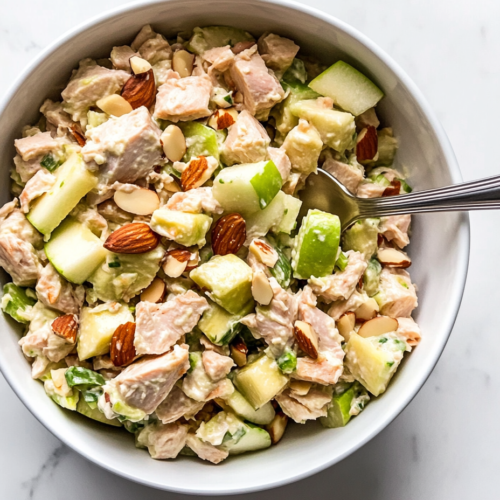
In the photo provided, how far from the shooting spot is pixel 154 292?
1930 mm

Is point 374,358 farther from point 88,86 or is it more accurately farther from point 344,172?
point 88,86

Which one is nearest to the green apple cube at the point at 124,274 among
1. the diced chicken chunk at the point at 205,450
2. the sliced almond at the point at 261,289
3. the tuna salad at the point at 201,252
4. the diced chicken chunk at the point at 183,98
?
the tuna salad at the point at 201,252

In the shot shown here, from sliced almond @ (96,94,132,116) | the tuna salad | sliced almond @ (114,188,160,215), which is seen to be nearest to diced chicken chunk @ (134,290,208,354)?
the tuna salad

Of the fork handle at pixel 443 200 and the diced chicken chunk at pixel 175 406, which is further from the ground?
the fork handle at pixel 443 200

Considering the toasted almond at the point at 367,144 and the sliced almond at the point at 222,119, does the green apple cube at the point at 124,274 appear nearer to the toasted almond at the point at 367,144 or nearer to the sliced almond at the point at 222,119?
the sliced almond at the point at 222,119

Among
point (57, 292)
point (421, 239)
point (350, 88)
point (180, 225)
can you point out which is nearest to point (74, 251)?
point (57, 292)

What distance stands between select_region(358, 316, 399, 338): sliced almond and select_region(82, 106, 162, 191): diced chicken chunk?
97 cm

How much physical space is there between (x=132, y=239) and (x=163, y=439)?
2.38 ft

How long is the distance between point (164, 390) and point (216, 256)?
0.48 m

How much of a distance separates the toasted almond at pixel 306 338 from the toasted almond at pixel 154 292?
0.48 m

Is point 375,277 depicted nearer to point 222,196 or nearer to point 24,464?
point 222,196

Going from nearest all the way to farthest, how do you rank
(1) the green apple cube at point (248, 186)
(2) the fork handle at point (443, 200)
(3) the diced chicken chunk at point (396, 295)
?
1. (2) the fork handle at point (443, 200)
2. (1) the green apple cube at point (248, 186)
3. (3) the diced chicken chunk at point (396, 295)

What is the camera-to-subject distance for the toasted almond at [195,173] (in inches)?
74.7

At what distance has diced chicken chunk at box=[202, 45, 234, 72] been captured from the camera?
197 centimetres
